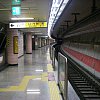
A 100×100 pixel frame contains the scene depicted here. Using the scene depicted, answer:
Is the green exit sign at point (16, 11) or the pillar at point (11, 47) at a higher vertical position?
the green exit sign at point (16, 11)

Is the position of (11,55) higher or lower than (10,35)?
lower

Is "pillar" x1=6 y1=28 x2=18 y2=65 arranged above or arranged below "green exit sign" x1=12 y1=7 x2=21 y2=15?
below

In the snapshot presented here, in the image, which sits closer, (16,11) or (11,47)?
(16,11)

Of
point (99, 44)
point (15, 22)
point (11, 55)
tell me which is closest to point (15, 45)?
point (11, 55)

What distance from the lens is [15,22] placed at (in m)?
12.7

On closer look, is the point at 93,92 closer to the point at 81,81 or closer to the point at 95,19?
the point at 81,81

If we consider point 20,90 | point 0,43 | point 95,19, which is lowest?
point 20,90

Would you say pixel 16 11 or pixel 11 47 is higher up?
pixel 16 11

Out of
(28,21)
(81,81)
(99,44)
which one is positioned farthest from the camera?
(28,21)

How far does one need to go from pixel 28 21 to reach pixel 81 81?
5.79 meters

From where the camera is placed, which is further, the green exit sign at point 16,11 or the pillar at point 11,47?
the pillar at point 11,47

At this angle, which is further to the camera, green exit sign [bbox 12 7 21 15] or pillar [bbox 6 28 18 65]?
pillar [bbox 6 28 18 65]

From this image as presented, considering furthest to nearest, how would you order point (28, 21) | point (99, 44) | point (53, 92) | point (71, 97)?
point (28, 21) < point (99, 44) < point (53, 92) < point (71, 97)

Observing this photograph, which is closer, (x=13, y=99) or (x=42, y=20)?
(x=13, y=99)
